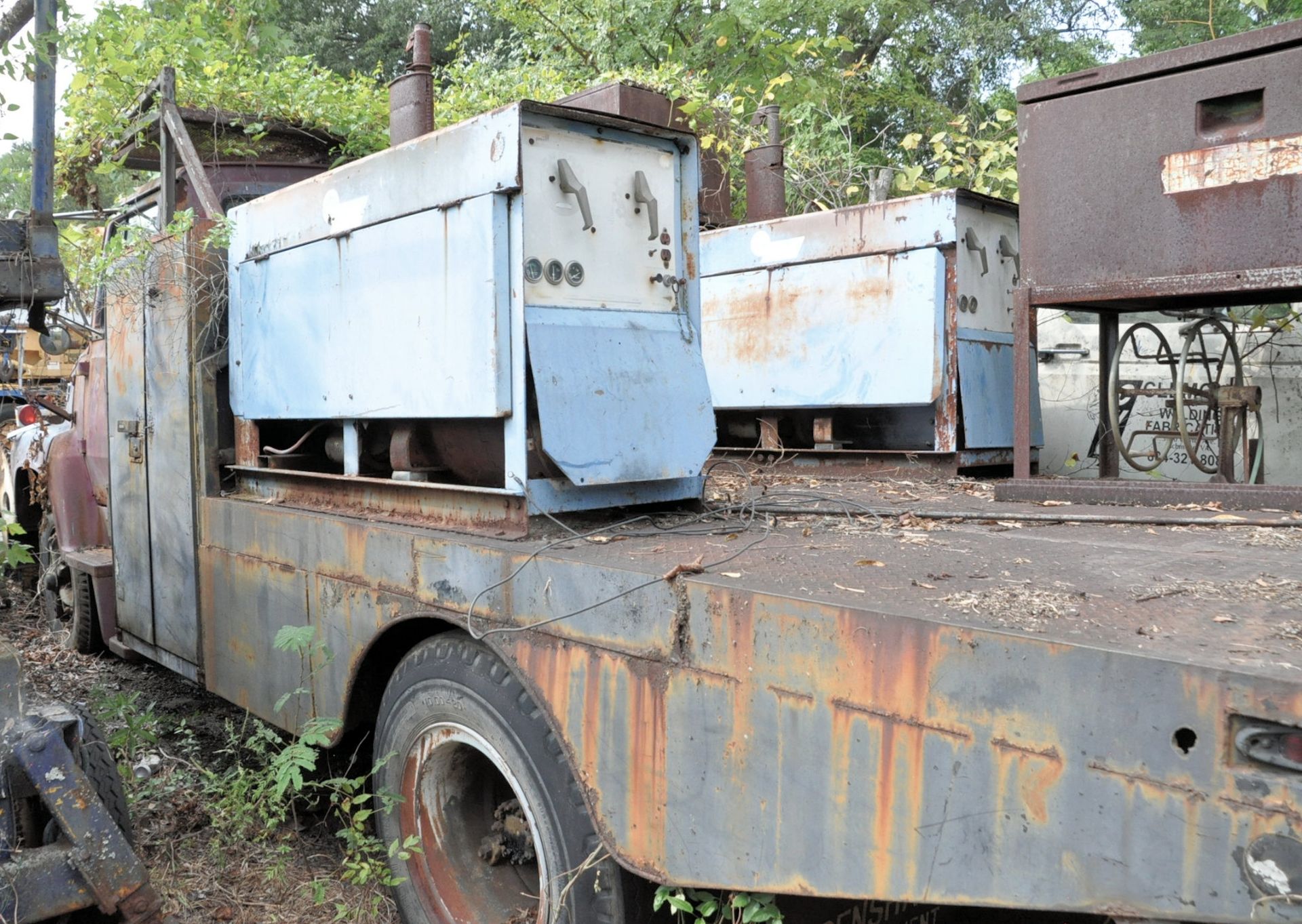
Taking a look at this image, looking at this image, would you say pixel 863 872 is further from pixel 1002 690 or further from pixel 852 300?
pixel 852 300

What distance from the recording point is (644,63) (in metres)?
11.6

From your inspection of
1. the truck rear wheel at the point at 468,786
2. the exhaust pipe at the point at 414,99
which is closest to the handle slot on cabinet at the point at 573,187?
the exhaust pipe at the point at 414,99

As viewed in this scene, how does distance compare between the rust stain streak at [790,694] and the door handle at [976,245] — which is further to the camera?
the door handle at [976,245]

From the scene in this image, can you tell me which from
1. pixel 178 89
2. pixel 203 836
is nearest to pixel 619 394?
pixel 203 836

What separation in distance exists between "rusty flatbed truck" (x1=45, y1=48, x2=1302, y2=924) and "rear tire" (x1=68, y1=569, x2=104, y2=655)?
984mm

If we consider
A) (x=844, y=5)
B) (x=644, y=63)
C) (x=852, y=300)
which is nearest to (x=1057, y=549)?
(x=852, y=300)

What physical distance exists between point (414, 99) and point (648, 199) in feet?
3.96

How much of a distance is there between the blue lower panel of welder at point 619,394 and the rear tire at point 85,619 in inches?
161

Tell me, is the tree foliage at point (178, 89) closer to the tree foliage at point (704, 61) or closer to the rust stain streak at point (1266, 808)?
the tree foliage at point (704, 61)

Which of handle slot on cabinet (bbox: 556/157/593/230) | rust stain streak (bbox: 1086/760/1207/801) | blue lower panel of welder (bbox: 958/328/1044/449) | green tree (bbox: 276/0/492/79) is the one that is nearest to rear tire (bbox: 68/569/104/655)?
handle slot on cabinet (bbox: 556/157/593/230)

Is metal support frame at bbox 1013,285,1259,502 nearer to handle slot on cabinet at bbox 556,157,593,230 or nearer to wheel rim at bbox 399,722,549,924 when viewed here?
handle slot on cabinet at bbox 556,157,593,230

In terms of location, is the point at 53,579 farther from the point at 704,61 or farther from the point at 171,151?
the point at 704,61

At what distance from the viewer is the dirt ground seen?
11.1ft

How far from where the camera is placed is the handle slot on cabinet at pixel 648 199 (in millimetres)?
3420
